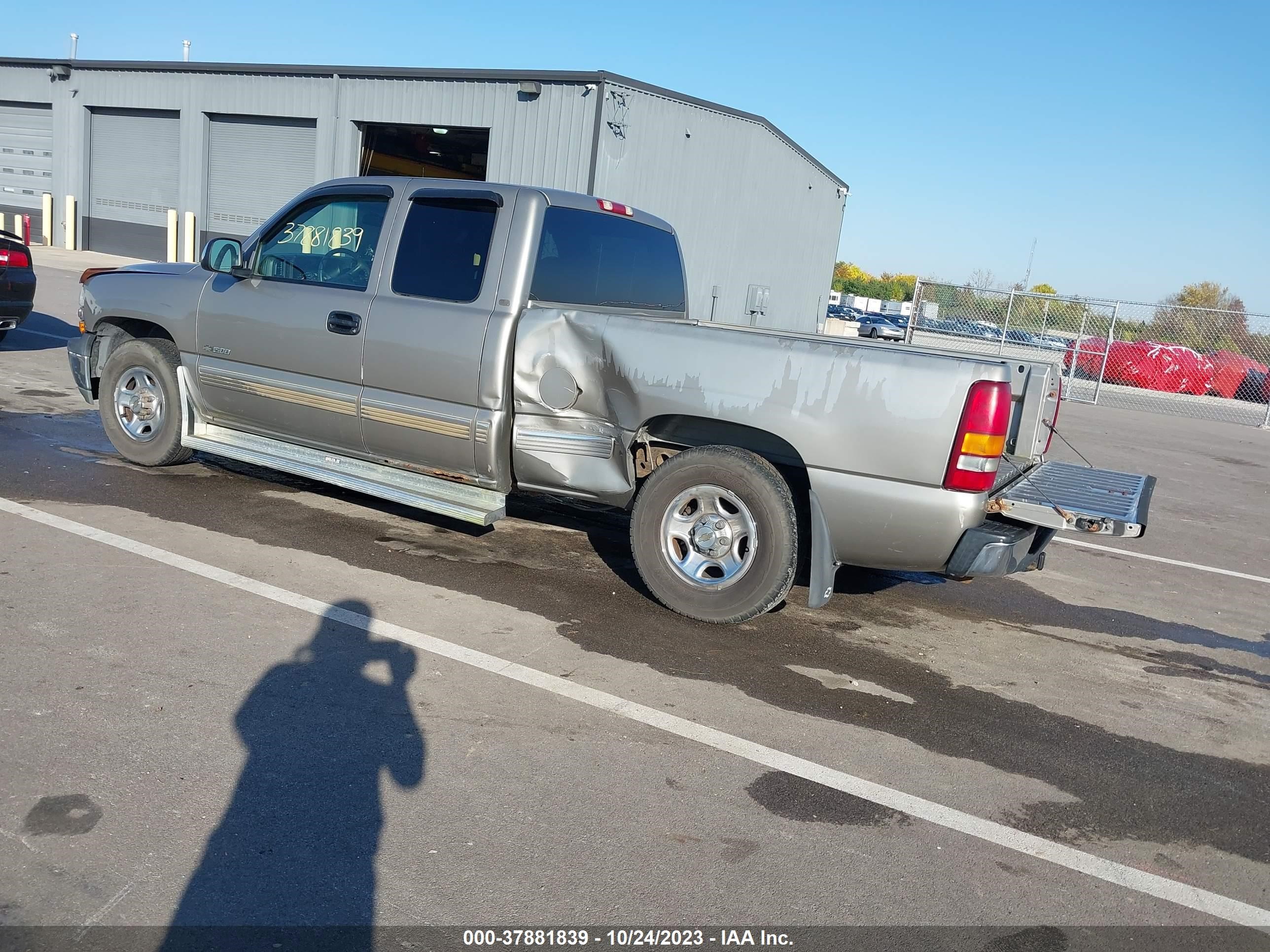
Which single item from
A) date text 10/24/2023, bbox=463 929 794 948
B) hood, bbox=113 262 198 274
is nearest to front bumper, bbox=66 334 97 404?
hood, bbox=113 262 198 274

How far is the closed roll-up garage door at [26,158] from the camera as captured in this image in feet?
101

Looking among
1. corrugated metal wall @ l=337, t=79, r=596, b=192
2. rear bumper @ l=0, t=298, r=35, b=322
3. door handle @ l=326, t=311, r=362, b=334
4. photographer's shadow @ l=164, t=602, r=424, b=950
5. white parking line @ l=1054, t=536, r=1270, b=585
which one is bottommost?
photographer's shadow @ l=164, t=602, r=424, b=950

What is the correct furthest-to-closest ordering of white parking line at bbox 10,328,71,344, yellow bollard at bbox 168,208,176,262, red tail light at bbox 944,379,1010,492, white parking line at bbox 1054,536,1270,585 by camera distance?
1. yellow bollard at bbox 168,208,176,262
2. white parking line at bbox 10,328,71,344
3. white parking line at bbox 1054,536,1270,585
4. red tail light at bbox 944,379,1010,492

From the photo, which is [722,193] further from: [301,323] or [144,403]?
[301,323]

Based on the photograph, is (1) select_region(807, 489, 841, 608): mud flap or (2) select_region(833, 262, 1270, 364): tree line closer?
(1) select_region(807, 489, 841, 608): mud flap

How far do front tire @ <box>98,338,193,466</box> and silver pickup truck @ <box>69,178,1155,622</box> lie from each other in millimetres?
22

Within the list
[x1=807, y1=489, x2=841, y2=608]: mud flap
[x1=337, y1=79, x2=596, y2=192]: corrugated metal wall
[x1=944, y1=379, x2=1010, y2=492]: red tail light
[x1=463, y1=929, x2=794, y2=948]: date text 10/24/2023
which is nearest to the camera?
[x1=463, y1=929, x2=794, y2=948]: date text 10/24/2023

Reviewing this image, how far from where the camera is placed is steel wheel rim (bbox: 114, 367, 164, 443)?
697 cm

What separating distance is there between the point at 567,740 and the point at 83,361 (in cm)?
527

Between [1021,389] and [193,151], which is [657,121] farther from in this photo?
[1021,389]

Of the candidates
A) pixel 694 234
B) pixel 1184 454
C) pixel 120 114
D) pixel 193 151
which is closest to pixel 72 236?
pixel 120 114

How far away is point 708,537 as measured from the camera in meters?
5.21

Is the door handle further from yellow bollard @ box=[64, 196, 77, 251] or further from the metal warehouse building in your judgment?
yellow bollard @ box=[64, 196, 77, 251]

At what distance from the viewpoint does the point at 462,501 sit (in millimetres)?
5680
